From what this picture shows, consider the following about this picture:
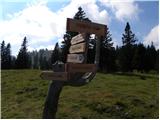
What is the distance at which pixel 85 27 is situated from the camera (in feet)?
24.2

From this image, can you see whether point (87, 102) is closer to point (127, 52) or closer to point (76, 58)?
point (76, 58)

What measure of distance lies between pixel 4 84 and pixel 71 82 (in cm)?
1661

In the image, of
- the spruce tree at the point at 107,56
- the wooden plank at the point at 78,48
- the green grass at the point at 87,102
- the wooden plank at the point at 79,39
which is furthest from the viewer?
the spruce tree at the point at 107,56

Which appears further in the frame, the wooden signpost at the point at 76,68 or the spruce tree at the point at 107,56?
the spruce tree at the point at 107,56

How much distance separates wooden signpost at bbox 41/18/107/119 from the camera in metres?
7.25

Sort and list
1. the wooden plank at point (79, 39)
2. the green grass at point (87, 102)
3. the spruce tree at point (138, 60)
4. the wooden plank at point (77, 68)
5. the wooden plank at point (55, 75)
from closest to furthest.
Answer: the wooden plank at point (77, 68) → the wooden plank at point (55, 75) → the wooden plank at point (79, 39) → the green grass at point (87, 102) → the spruce tree at point (138, 60)

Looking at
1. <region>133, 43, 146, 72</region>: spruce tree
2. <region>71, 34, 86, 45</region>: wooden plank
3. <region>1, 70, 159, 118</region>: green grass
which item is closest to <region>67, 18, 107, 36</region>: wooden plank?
<region>71, 34, 86, 45</region>: wooden plank

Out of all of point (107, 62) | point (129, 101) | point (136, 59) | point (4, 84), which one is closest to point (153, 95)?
point (129, 101)

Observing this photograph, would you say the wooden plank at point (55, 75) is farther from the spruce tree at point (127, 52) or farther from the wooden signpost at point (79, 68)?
the spruce tree at point (127, 52)

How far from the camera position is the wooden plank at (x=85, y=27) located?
23.8ft

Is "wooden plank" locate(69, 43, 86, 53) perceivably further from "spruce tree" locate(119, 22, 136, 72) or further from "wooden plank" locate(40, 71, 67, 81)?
"spruce tree" locate(119, 22, 136, 72)

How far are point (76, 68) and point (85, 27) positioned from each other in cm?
96

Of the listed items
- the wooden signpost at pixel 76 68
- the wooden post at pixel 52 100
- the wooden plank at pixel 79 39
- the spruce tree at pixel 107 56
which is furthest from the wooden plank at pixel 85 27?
the spruce tree at pixel 107 56

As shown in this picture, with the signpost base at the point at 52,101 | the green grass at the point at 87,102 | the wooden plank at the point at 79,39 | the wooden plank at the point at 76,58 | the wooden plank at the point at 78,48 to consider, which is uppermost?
the wooden plank at the point at 79,39
